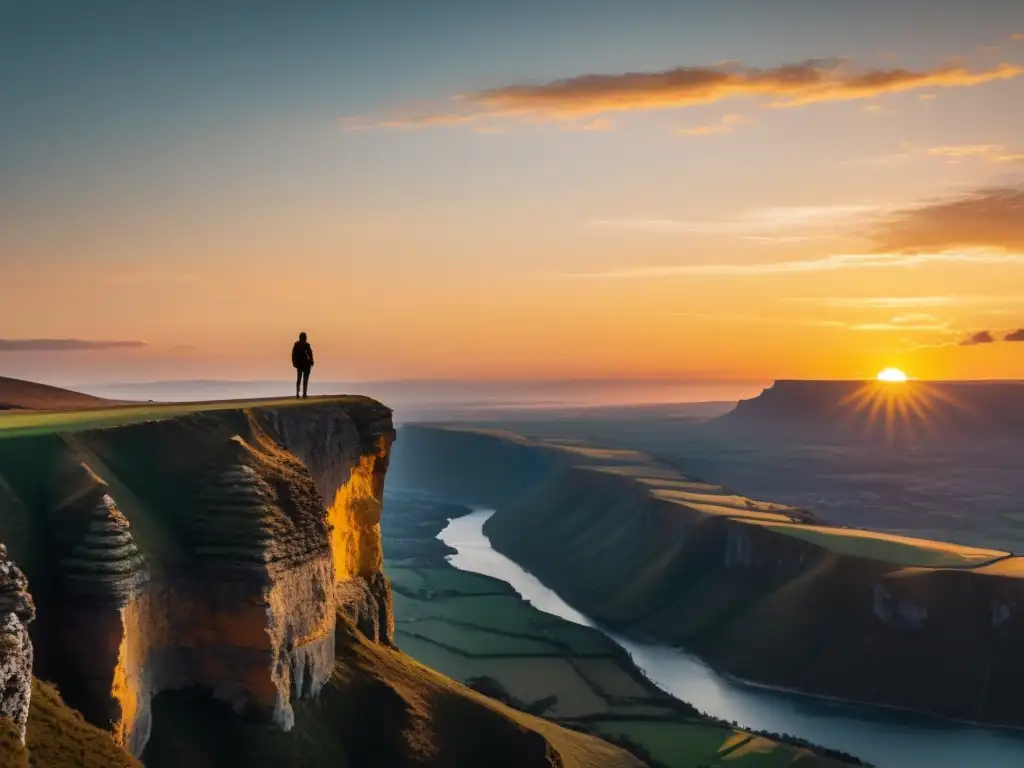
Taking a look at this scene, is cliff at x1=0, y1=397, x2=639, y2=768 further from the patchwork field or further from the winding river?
the winding river

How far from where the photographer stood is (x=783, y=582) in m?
99.0

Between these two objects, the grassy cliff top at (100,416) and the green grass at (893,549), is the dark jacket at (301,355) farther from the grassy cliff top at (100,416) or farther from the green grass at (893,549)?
the green grass at (893,549)

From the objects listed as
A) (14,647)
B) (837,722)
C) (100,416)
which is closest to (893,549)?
(837,722)

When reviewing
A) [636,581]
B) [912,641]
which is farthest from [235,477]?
[636,581]

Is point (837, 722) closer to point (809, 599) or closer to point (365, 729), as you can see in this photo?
point (809, 599)

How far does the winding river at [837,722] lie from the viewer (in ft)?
223

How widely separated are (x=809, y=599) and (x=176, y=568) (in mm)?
75962

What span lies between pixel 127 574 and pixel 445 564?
99058 mm

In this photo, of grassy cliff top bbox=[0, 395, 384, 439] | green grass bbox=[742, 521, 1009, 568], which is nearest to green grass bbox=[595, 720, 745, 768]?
grassy cliff top bbox=[0, 395, 384, 439]

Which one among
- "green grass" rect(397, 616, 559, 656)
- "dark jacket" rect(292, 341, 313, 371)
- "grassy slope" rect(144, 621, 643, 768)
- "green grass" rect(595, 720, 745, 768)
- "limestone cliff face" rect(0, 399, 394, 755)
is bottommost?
"green grass" rect(595, 720, 745, 768)

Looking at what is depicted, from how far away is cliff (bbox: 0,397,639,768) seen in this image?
2575 centimetres

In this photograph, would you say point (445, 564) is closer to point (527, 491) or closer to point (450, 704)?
point (527, 491)

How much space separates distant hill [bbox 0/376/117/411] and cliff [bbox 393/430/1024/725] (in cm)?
6145

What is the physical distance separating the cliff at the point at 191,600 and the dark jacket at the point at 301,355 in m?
3.43
